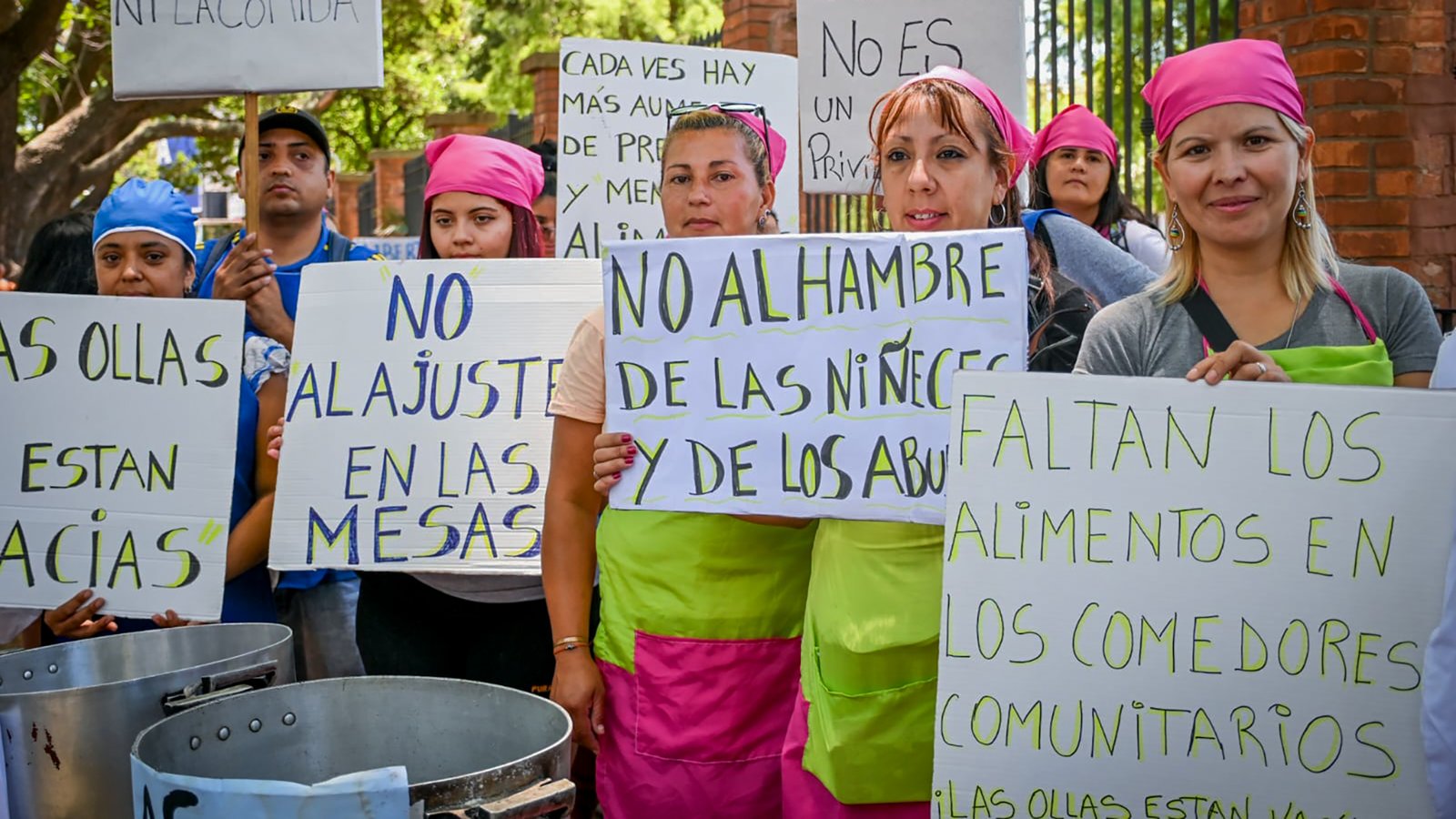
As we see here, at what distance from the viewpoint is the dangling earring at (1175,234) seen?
2273 mm

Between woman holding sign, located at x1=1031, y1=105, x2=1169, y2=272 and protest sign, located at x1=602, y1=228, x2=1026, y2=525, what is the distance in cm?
249

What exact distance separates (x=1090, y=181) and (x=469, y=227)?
2.22m

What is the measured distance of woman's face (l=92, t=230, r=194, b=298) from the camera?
10.8 feet

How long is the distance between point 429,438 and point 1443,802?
78.3 inches

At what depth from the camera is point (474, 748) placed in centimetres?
204

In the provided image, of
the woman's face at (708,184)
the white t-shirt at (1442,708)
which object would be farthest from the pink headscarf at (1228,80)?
the woman's face at (708,184)

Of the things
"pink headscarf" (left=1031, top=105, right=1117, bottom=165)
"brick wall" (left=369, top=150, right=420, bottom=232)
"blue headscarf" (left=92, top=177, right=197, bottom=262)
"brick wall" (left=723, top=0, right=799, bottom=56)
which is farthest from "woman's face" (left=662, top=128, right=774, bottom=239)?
"brick wall" (left=369, top=150, right=420, bottom=232)

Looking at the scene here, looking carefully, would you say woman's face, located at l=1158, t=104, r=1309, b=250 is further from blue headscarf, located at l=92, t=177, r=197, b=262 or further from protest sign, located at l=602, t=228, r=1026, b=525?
blue headscarf, located at l=92, t=177, r=197, b=262

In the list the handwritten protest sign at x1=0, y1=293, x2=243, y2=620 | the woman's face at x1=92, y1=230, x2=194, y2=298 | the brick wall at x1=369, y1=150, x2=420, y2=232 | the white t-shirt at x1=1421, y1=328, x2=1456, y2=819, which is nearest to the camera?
the white t-shirt at x1=1421, y1=328, x2=1456, y2=819

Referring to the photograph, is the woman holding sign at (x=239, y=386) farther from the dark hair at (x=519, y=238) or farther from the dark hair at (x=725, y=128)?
the dark hair at (x=725, y=128)

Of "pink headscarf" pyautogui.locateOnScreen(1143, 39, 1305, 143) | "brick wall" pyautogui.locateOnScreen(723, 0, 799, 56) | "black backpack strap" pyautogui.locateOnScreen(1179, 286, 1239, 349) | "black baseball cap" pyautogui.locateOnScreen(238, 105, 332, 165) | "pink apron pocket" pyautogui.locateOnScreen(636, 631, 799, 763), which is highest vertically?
"brick wall" pyautogui.locateOnScreen(723, 0, 799, 56)

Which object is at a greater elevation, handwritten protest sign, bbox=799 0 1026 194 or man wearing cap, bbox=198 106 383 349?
handwritten protest sign, bbox=799 0 1026 194

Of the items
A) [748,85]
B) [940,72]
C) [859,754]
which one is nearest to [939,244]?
[940,72]

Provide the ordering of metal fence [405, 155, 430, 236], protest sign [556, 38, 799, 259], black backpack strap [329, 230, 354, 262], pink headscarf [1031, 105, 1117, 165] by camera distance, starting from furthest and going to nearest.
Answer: metal fence [405, 155, 430, 236] → pink headscarf [1031, 105, 1117, 165] → protest sign [556, 38, 799, 259] → black backpack strap [329, 230, 354, 262]
